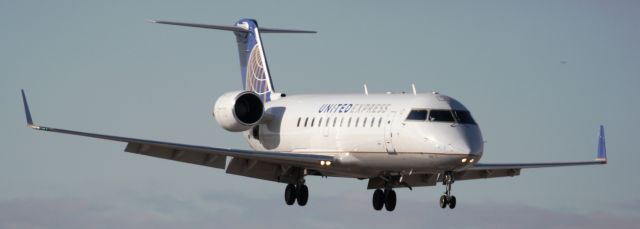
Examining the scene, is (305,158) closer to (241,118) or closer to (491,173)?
(241,118)

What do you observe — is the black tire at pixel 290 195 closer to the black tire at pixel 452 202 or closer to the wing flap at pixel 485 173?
the wing flap at pixel 485 173

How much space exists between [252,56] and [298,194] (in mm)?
8248

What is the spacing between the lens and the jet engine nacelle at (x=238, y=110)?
191 ft

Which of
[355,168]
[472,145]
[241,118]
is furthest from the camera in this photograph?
[241,118]

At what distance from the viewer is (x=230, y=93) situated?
58500 mm

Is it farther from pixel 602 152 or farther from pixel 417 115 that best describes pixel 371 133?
pixel 602 152

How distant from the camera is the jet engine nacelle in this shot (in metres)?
58.1

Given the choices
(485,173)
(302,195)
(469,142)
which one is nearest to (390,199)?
(302,195)

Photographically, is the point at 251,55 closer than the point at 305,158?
No

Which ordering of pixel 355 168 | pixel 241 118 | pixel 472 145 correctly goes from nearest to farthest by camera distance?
1. pixel 472 145
2. pixel 355 168
3. pixel 241 118

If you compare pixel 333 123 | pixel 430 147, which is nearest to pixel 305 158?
pixel 333 123

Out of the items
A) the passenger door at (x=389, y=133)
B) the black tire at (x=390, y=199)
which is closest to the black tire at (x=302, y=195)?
the black tire at (x=390, y=199)

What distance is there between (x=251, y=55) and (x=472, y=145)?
49.6ft

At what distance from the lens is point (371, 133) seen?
53.8m
